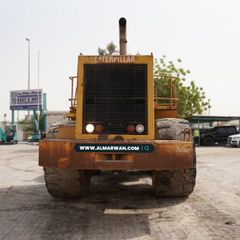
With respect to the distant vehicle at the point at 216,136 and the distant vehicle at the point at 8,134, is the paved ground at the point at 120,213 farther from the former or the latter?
the distant vehicle at the point at 8,134

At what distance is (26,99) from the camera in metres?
51.7

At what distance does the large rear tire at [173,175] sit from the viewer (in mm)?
8226

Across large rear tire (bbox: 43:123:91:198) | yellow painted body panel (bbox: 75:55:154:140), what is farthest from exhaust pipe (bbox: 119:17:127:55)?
large rear tire (bbox: 43:123:91:198)

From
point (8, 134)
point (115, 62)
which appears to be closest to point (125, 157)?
point (115, 62)

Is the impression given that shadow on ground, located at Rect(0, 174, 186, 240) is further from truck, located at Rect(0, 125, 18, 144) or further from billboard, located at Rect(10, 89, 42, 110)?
billboard, located at Rect(10, 89, 42, 110)

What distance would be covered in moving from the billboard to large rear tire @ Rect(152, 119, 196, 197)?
141ft

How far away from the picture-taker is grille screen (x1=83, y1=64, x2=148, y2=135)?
8.19 metres

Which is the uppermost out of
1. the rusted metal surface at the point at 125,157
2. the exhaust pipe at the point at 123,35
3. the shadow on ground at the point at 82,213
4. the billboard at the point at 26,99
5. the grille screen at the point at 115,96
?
the billboard at the point at 26,99

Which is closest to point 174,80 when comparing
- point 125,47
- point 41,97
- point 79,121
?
point 125,47

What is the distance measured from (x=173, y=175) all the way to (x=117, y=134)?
137cm

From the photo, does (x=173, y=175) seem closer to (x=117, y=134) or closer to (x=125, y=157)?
(x=117, y=134)

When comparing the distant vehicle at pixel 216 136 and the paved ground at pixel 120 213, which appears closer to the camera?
the paved ground at pixel 120 213

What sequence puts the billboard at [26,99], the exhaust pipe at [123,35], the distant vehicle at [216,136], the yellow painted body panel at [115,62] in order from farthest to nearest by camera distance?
the billboard at [26,99], the distant vehicle at [216,136], the exhaust pipe at [123,35], the yellow painted body panel at [115,62]

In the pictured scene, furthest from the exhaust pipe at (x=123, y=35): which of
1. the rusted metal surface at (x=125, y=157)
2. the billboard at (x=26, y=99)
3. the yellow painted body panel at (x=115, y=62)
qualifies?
the billboard at (x=26, y=99)
